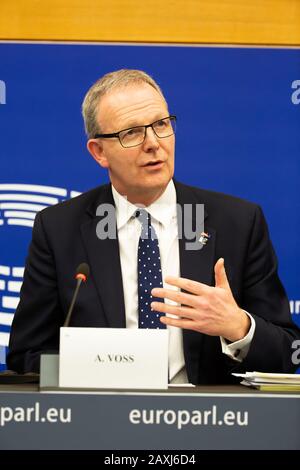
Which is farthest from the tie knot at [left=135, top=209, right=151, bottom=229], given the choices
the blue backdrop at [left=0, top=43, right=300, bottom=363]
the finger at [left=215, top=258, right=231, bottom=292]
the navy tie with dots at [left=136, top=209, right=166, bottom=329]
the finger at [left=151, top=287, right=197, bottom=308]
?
the finger at [left=151, top=287, right=197, bottom=308]

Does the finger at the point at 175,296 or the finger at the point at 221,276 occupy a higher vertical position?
the finger at the point at 221,276

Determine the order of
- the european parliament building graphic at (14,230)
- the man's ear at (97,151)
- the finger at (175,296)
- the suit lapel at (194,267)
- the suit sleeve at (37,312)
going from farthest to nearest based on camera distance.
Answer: the european parliament building graphic at (14,230) → the man's ear at (97,151) → the suit sleeve at (37,312) → the suit lapel at (194,267) → the finger at (175,296)

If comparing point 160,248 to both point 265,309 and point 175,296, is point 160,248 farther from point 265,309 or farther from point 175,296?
point 175,296

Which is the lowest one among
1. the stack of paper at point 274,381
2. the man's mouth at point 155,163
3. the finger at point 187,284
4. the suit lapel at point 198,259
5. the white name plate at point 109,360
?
the stack of paper at point 274,381

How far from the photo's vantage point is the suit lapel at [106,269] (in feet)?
9.14

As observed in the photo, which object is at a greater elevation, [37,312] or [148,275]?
[148,275]

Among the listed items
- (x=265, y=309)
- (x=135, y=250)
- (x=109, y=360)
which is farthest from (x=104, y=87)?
(x=109, y=360)

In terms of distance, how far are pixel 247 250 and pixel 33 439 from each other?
4.29 ft

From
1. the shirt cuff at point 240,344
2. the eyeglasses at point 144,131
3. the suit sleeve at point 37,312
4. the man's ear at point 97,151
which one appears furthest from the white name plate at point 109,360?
the man's ear at point 97,151

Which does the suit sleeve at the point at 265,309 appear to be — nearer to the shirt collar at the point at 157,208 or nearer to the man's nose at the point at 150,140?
the shirt collar at the point at 157,208

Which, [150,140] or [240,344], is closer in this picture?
[240,344]

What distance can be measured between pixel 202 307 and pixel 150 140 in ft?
2.86

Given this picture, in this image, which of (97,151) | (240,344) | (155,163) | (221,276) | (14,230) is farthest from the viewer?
(14,230)

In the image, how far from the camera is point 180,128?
3488mm
